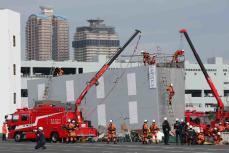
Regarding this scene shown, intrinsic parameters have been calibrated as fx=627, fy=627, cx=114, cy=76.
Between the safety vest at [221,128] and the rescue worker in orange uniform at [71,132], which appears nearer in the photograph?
the safety vest at [221,128]

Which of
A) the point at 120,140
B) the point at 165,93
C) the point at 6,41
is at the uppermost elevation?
the point at 6,41

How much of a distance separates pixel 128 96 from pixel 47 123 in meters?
14.6

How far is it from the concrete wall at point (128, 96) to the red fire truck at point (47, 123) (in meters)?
10.3

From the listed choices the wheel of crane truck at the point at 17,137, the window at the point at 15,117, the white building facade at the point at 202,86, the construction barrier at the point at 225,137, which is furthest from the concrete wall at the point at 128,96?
the white building facade at the point at 202,86

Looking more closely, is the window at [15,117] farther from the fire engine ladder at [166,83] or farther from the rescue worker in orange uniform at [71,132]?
the fire engine ladder at [166,83]

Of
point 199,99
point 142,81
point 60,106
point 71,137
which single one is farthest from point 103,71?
point 199,99

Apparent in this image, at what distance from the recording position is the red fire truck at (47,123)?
1796 inches

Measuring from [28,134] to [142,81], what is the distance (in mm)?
14783

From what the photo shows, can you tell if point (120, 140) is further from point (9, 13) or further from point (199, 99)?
point (199, 99)

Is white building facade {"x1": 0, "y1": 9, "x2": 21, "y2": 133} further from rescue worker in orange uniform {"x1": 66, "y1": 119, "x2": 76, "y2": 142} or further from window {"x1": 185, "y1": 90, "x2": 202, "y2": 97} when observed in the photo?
window {"x1": 185, "y1": 90, "x2": 202, "y2": 97}

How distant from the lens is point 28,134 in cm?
4716

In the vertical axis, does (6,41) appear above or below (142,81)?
above

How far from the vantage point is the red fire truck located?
4562 cm

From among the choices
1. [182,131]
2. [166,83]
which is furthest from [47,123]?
[166,83]
